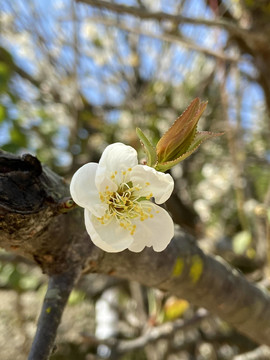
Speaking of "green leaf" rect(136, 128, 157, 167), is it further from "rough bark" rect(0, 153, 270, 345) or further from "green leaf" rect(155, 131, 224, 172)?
Answer: "rough bark" rect(0, 153, 270, 345)

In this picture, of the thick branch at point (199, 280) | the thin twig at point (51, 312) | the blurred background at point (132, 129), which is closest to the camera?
the thin twig at point (51, 312)

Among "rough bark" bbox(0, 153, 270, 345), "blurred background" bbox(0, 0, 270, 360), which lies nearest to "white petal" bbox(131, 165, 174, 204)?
"rough bark" bbox(0, 153, 270, 345)

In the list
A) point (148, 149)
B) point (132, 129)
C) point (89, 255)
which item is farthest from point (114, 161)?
point (132, 129)

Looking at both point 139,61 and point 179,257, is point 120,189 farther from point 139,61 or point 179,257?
point 139,61

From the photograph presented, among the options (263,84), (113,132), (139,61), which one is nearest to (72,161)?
(113,132)

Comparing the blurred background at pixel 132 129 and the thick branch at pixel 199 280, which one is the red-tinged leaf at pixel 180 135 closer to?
the thick branch at pixel 199 280

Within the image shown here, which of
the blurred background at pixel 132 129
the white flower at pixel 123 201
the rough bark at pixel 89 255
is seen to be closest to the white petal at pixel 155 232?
the white flower at pixel 123 201

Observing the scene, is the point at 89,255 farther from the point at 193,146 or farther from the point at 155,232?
the point at 193,146

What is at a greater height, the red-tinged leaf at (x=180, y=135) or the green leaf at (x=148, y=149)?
the red-tinged leaf at (x=180, y=135)
